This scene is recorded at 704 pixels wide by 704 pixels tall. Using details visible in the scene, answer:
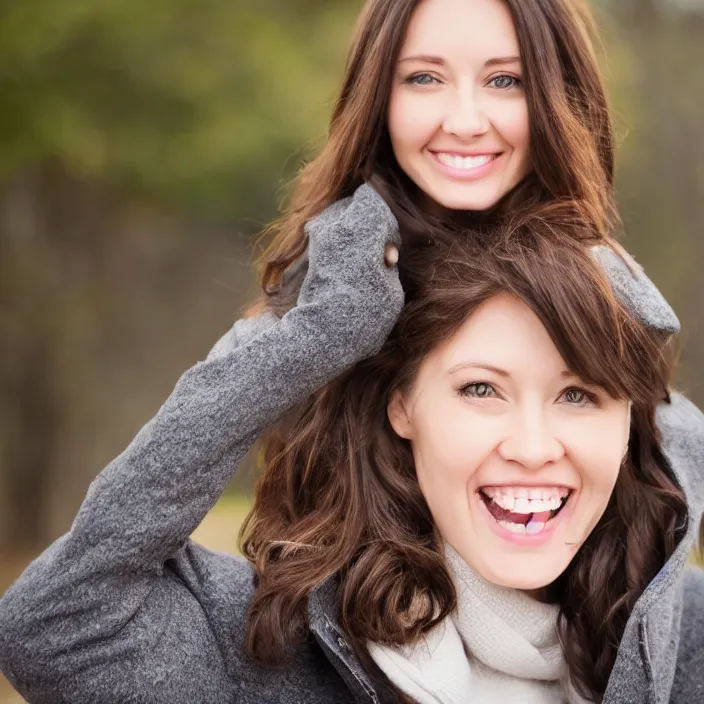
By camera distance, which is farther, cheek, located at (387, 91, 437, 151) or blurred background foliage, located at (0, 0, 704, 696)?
blurred background foliage, located at (0, 0, 704, 696)

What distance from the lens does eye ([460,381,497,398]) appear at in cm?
239

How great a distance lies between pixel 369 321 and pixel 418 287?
0.23 meters

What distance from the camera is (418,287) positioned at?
253cm

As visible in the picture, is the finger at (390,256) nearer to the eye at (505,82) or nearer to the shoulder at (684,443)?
the eye at (505,82)

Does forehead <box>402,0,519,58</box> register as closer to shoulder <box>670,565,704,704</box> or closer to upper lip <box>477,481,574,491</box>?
upper lip <box>477,481,574,491</box>

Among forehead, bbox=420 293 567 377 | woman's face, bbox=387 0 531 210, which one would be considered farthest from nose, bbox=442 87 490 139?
forehead, bbox=420 293 567 377

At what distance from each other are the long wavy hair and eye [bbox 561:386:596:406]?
50mm

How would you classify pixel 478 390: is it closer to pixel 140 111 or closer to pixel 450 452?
pixel 450 452

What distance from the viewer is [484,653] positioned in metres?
2.45

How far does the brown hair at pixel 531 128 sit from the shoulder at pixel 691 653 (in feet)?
2.90

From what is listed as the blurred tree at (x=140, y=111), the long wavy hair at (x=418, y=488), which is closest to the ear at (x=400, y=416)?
the long wavy hair at (x=418, y=488)

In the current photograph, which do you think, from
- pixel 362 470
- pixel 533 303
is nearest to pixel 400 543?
pixel 362 470

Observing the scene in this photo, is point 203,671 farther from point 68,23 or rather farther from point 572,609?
point 68,23

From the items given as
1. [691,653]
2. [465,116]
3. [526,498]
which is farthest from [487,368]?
[691,653]
